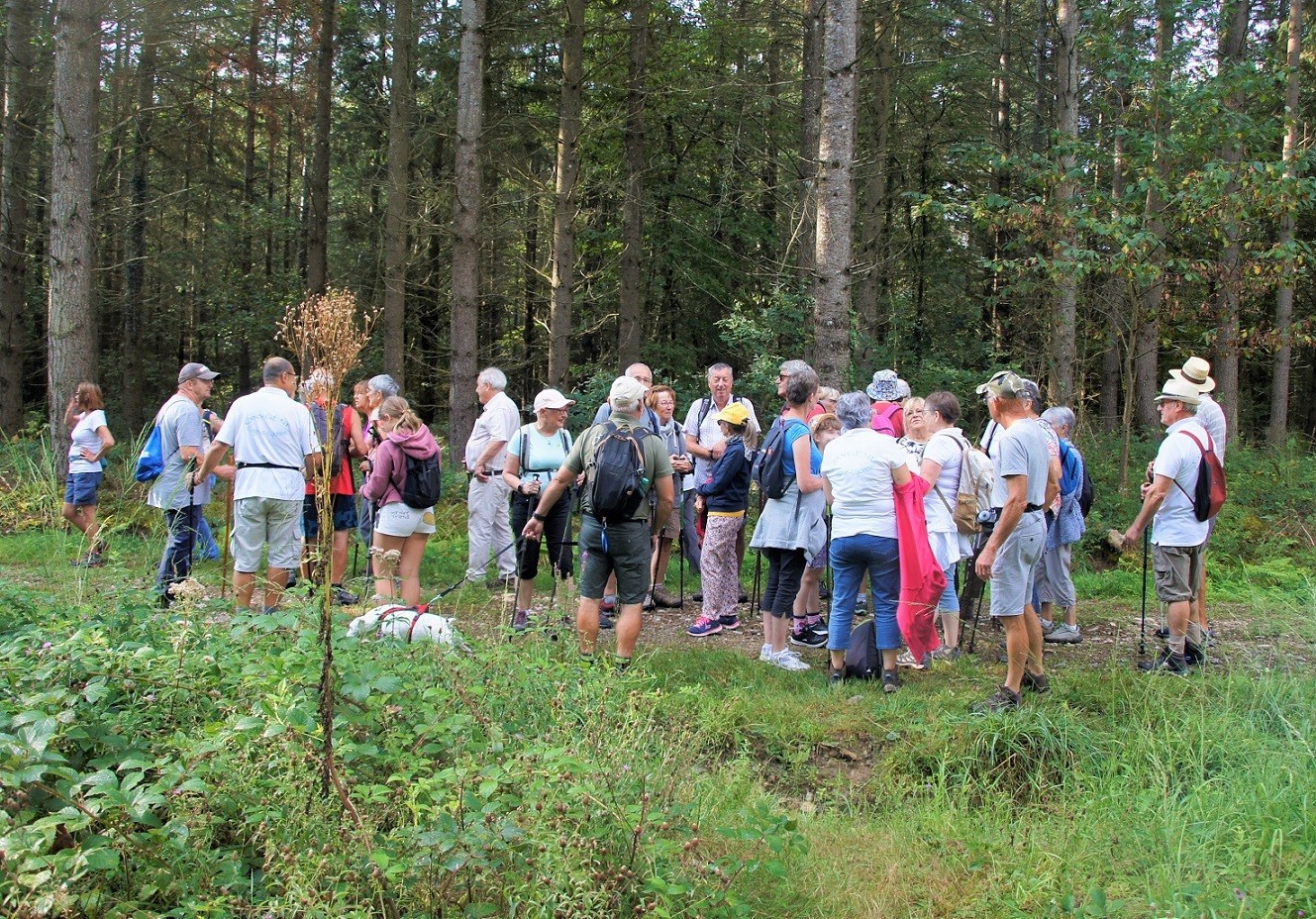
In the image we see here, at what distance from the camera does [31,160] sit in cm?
2094

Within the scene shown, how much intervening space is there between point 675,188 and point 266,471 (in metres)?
15.9

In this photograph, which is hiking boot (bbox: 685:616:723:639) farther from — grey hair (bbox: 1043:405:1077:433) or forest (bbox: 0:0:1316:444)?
grey hair (bbox: 1043:405:1077:433)

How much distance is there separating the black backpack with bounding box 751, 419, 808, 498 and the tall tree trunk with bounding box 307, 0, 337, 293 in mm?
14840

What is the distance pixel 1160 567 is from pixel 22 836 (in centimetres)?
639

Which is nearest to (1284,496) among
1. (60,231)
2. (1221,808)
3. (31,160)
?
(1221,808)

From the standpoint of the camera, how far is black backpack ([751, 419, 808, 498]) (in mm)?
6809

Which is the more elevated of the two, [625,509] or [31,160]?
[31,160]

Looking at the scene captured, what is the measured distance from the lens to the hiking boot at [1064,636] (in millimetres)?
7660

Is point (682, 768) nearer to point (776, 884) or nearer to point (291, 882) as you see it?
point (776, 884)

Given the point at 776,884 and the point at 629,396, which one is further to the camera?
the point at 629,396

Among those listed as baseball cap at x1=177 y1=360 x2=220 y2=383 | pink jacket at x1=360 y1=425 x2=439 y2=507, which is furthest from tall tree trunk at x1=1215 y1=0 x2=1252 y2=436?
baseball cap at x1=177 y1=360 x2=220 y2=383

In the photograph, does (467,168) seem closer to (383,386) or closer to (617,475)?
(383,386)

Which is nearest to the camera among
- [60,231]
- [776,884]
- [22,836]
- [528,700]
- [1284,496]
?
[22,836]

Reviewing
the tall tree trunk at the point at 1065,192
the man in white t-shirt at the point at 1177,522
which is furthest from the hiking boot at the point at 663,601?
the tall tree trunk at the point at 1065,192
